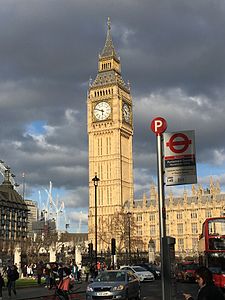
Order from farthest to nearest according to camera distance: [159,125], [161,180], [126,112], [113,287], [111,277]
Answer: [126,112]
[111,277]
[113,287]
[159,125]
[161,180]

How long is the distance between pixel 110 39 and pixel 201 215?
193 feet

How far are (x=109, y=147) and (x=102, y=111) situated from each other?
9553mm

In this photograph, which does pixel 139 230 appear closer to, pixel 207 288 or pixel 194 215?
pixel 194 215

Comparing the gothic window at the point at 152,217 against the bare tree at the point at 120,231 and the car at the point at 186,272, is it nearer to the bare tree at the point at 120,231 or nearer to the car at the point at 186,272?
the bare tree at the point at 120,231

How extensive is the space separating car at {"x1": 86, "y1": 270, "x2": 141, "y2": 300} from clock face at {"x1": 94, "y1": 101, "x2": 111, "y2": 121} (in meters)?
105

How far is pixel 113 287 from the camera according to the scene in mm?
19328

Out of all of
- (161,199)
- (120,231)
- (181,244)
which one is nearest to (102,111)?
(120,231)

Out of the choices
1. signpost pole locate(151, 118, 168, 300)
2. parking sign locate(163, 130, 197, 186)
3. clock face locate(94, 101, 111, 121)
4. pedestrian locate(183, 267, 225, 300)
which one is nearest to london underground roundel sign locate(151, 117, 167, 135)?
signpost pole locate(151, 118, 168, 300)

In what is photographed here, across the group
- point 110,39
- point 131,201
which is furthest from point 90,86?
point 131,201

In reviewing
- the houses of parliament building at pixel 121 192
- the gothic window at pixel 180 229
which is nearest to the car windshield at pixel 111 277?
the houses of parliament building at pixel 121 192

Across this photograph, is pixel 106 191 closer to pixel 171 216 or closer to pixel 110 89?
pixel 171 216

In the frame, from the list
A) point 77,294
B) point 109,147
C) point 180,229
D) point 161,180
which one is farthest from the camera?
point 109,147

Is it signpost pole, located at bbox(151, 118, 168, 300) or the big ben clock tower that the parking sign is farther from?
the big ben clock tower

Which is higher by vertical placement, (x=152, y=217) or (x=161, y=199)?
(x=152, y=217)
